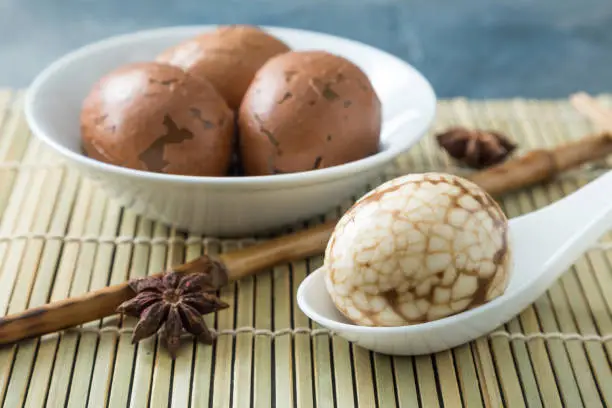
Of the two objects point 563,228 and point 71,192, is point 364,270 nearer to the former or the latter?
point 563,228

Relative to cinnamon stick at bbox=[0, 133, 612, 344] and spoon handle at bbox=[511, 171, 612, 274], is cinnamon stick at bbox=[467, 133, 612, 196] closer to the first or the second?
cinnamon stick at bbox=[0, 133, 612, 344]

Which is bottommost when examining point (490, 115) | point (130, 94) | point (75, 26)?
point (75, 26)

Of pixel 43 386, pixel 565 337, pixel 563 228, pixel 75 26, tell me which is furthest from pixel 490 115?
pixel 75 26

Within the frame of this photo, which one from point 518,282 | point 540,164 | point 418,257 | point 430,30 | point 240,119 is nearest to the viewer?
point 418,257

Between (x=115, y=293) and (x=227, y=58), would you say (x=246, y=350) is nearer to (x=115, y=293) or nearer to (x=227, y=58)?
(x=115, y=293)

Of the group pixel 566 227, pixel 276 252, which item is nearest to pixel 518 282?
pixel 566 227

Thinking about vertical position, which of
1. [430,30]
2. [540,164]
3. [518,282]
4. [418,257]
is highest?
[418,257]

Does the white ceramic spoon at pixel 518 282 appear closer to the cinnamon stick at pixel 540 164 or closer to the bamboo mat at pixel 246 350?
the bamboo mat at pixel 246 350
